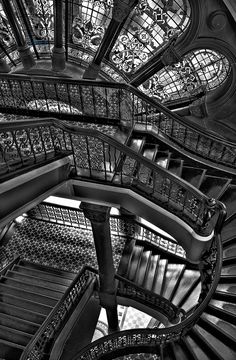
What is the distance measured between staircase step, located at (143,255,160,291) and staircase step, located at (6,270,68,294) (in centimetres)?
201

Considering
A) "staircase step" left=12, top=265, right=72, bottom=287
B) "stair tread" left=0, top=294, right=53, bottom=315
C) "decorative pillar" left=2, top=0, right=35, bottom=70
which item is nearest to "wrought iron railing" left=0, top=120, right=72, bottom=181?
"stair tread" left=0, top=294, right=53, bottom=315

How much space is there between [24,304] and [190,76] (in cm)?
823

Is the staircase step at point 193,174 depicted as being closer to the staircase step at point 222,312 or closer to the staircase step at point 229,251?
the staircase step at point 229,251

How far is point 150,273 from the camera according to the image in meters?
8.43

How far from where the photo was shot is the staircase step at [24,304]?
22.8 feet

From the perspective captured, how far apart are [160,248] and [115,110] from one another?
410cm

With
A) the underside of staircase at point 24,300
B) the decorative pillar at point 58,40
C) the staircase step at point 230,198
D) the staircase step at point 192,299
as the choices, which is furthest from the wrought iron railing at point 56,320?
the decorative pillar at point 58,40

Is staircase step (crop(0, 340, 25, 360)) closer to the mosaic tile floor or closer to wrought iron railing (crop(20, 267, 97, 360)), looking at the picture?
wrought iron railing (crop(20, 267, 97, 360))

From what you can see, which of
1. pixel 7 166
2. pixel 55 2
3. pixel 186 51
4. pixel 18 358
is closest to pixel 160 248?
pixel 18 358

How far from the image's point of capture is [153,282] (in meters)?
8.12

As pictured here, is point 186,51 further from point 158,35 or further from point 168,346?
point 168,346

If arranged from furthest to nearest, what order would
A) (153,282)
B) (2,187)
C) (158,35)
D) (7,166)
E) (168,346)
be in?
(158,35)
(153,282)
(168,346)
(7,166)
(2,187)

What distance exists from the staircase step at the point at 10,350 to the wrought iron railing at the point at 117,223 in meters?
4.18

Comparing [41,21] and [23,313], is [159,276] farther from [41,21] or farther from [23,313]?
[41,21]
